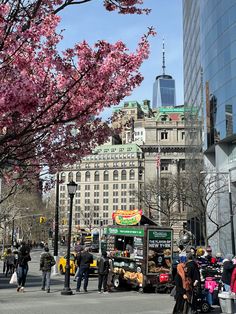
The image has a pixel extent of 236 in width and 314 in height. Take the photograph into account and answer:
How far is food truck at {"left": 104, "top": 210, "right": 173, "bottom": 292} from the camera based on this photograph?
55.4ft

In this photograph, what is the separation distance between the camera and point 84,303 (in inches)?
548

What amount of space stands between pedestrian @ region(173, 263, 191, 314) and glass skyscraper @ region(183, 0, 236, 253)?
1205 inches

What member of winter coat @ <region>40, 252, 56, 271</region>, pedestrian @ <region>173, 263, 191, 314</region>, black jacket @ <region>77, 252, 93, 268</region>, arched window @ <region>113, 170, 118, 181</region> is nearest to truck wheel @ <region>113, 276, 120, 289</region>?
black jacket @ <region>77, 252, 93, 268</region>

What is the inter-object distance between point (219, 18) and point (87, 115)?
43.3 meters

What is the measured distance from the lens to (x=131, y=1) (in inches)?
274

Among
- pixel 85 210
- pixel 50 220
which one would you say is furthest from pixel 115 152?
pixel 50 220

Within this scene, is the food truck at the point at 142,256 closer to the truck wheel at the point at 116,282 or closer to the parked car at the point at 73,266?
the truck wheel at the point at 116,282

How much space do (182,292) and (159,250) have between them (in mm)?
6582

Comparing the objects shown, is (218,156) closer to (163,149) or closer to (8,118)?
(8,118)

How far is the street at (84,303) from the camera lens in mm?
12303

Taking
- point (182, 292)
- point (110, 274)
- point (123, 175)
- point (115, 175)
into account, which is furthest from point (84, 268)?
point (115, 175)

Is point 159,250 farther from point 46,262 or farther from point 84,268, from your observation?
point 46,262

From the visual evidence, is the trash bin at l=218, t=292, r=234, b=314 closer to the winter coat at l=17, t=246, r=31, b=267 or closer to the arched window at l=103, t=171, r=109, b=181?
the winter coat at l=17, t=246, r=31, b=267

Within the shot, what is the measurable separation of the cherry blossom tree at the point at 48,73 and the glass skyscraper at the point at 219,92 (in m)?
34.3
